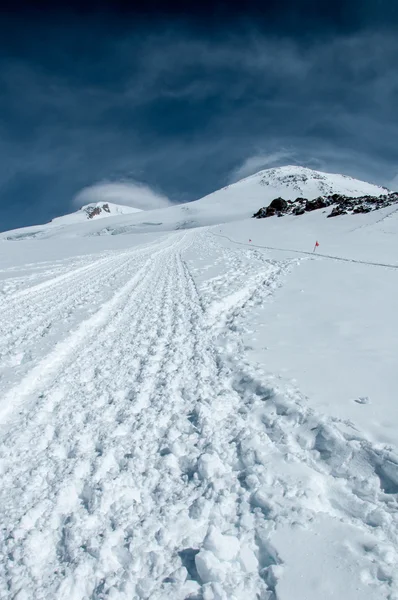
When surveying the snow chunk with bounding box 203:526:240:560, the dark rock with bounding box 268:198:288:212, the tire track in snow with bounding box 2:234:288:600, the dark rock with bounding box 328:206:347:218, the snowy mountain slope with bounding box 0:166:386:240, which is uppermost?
the snowy mountain slope with bounding box 0:166:386:240

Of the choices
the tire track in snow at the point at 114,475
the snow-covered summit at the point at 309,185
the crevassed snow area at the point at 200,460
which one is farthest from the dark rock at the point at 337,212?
the snow-covered summit at the point at 309,185

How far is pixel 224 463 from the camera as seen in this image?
2.92 meters

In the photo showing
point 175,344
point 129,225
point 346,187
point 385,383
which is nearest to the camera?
point 385,383

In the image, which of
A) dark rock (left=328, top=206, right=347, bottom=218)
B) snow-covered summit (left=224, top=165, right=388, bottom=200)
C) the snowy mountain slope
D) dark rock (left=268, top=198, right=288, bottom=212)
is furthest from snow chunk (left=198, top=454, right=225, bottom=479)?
snow-covered summit (left=224, top=165, right=388, bottom=200)

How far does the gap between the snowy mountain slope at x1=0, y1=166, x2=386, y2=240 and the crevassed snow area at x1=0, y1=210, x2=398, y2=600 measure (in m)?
92.8

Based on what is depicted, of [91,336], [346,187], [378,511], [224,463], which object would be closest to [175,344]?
[91,336]

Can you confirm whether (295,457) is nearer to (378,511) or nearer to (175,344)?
(378,511)

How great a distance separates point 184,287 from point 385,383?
687 cm

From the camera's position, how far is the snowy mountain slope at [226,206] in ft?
344

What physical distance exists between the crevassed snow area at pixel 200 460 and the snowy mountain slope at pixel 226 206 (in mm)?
92759

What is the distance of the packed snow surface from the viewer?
2031 millimetres

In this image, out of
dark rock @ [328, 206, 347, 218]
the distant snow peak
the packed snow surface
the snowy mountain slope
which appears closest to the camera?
the packed snow surface

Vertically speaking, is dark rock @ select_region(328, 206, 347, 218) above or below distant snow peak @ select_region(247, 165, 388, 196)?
below

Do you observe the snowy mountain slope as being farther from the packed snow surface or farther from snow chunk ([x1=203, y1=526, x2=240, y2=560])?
snow chunk ([x1=203, y1=526, x2=240, y2=560])
